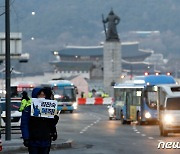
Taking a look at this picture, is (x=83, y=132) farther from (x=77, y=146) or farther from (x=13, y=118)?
(x=77, y=146)

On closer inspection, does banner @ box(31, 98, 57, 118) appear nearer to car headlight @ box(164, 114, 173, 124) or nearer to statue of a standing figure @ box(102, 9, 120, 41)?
car headlight @ box(164, 114, 173, 124)

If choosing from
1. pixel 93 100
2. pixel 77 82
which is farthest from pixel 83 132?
pixel 77 82

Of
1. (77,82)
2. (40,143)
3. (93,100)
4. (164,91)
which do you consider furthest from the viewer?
(77,82)

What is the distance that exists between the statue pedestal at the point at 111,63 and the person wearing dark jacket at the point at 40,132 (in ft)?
434

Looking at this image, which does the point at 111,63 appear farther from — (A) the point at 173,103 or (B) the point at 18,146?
(B) the point at 18,146

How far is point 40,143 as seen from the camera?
1792 cm

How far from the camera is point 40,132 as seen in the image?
18016mm

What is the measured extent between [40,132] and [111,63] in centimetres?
13558

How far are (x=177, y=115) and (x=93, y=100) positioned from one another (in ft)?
259

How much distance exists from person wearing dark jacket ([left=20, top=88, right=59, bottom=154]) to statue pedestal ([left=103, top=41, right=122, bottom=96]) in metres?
132

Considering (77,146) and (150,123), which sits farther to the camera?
(150,123)

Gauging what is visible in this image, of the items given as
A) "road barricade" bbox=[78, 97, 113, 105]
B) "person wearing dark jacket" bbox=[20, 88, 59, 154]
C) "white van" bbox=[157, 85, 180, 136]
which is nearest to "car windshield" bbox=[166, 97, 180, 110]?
"white van" bbox=[157, 85, 180, 136]

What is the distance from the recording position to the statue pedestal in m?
151

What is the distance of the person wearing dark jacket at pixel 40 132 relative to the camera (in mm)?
17953
